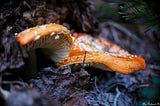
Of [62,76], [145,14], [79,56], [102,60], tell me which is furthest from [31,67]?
[145,14]

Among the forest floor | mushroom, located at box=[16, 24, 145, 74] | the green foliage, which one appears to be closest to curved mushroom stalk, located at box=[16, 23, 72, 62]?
mushroom, located at box=[16, 24, 145, 74]

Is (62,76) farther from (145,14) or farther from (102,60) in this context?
(145,14)

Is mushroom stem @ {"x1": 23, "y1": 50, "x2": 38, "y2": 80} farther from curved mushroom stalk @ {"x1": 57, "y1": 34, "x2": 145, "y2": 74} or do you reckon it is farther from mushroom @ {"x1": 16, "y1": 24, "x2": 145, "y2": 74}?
curved mushroom stalk @ {"x1": 57, "y1": 34, "x2": 145, "y2": 74}

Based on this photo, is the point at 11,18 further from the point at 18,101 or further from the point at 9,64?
the point at 18,101

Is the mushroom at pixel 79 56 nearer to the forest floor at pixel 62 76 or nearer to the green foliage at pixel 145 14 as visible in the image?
the forest floor at pixel 62 76

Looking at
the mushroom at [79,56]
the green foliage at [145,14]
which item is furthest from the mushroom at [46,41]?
the green foliage at [145,14]
